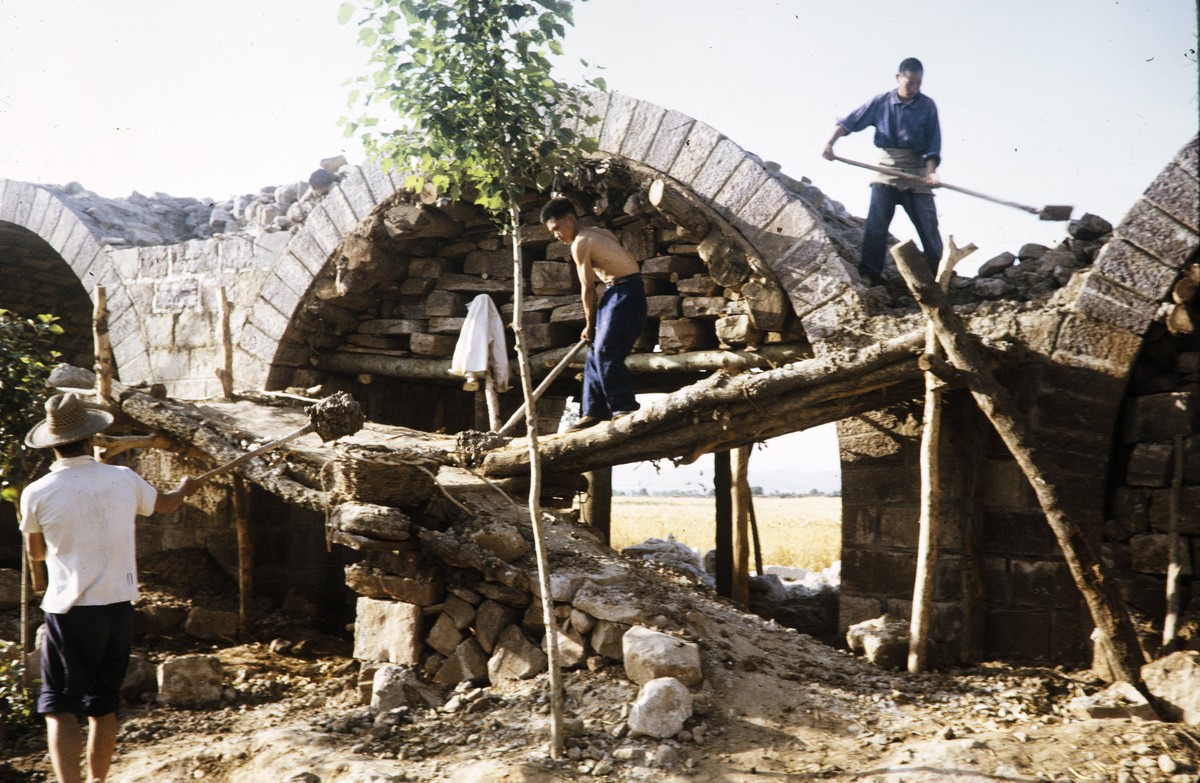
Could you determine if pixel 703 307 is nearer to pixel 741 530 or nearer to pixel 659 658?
pixel 741 530

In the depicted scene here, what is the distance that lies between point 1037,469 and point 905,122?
9.04 feet

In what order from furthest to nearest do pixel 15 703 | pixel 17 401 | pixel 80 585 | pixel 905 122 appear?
pixel 905 122
pixel 17 401
pixel 15 703
pixel 80 585

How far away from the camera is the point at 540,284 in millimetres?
7590

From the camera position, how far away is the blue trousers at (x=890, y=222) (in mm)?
6121

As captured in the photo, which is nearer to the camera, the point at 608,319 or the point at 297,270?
the point at 608,319

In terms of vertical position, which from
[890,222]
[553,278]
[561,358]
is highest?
[890,222]

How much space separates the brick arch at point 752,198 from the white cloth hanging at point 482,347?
1.49 m

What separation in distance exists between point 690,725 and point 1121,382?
10.0ft

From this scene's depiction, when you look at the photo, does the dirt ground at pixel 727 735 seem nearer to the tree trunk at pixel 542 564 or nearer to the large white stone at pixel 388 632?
the tree trunk at pixel 542 564

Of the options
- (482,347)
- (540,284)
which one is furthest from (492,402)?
(540,284)

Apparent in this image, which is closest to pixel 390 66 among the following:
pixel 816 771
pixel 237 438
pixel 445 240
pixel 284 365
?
pixel 237 438

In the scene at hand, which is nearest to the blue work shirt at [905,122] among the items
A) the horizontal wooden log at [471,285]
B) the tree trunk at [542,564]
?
the tree trunk at [542,564]

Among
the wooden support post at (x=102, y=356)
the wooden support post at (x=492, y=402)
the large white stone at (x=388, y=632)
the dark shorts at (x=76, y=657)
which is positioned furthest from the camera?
the wooden support post at (x=492, y=402)

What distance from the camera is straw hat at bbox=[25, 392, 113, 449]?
3.77 meters
